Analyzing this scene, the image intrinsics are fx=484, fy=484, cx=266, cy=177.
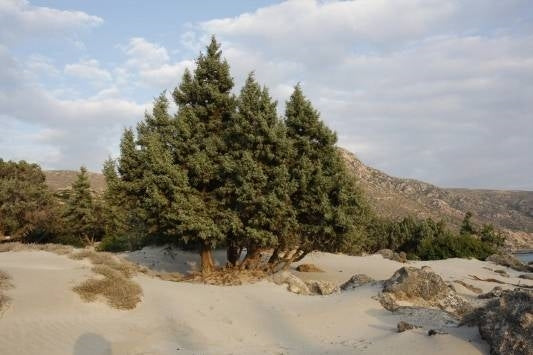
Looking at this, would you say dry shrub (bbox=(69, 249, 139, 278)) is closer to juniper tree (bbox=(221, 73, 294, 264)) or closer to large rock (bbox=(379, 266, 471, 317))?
juniper tree (bbox=(221, 73, 294, 264))

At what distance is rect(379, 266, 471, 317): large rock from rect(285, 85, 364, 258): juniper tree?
4521 mm

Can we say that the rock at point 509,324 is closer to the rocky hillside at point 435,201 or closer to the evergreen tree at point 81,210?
the evergreen tree at point 81,210

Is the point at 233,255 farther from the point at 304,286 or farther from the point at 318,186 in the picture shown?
the point at 304,286

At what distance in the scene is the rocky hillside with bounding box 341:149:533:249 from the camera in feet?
338

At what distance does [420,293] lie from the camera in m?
14.6

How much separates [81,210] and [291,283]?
36.1 metres

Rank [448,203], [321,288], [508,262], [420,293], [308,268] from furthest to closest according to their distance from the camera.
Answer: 1. [448,203]
2. [508,262]
3. [308,268]
4. [321,288]
5. [420,293]

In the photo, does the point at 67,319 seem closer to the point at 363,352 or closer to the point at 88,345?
the point at 88,345

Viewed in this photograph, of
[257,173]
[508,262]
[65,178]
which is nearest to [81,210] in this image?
[257,173]

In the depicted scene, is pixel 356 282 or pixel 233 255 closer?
pixel 356 282

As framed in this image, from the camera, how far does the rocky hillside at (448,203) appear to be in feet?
338

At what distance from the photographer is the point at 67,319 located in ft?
38.4

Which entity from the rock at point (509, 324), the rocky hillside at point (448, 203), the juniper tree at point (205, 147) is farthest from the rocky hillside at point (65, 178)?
the rock at point (509, 324)

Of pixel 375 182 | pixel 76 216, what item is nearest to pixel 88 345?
pixel 76 216
